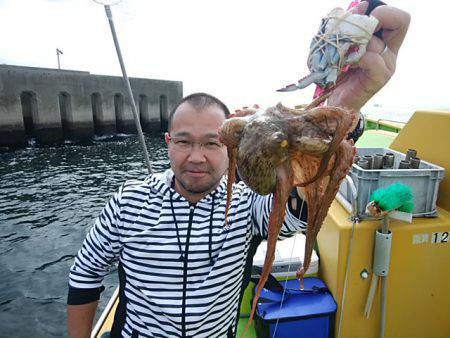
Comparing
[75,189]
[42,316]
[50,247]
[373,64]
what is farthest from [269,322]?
[75,189]

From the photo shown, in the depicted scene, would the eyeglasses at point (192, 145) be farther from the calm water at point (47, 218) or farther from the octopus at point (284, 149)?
the calm water at point (47, 218)

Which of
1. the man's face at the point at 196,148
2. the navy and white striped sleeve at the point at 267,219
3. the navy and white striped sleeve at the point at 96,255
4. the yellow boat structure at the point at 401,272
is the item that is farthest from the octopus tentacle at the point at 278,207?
the yellow boat structure at the point at 401,272

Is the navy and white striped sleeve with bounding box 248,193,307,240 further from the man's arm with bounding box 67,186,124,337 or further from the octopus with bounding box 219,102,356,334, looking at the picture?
the man's arm with bounding box 67,186,124,337

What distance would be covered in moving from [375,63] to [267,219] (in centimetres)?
143

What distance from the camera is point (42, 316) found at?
895 centimetres

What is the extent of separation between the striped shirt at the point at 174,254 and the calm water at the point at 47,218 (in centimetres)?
780

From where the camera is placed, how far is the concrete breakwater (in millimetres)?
28250

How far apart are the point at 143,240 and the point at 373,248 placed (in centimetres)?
232

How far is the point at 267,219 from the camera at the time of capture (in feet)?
7.42

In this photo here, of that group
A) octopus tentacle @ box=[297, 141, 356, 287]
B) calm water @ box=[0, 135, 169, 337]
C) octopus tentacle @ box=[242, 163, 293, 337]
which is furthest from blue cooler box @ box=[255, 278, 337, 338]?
calm water @ box=[0, 135, 169, 337]

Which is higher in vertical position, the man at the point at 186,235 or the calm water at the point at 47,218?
the man at the point at 186,235

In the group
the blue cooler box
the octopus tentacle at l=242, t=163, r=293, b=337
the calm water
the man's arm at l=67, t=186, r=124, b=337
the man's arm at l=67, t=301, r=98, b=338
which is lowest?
the calm water

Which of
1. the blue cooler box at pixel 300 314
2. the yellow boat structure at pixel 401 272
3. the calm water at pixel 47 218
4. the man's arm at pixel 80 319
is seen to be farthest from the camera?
the calm water at pixel 47 218

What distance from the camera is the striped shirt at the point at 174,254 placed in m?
2.23
